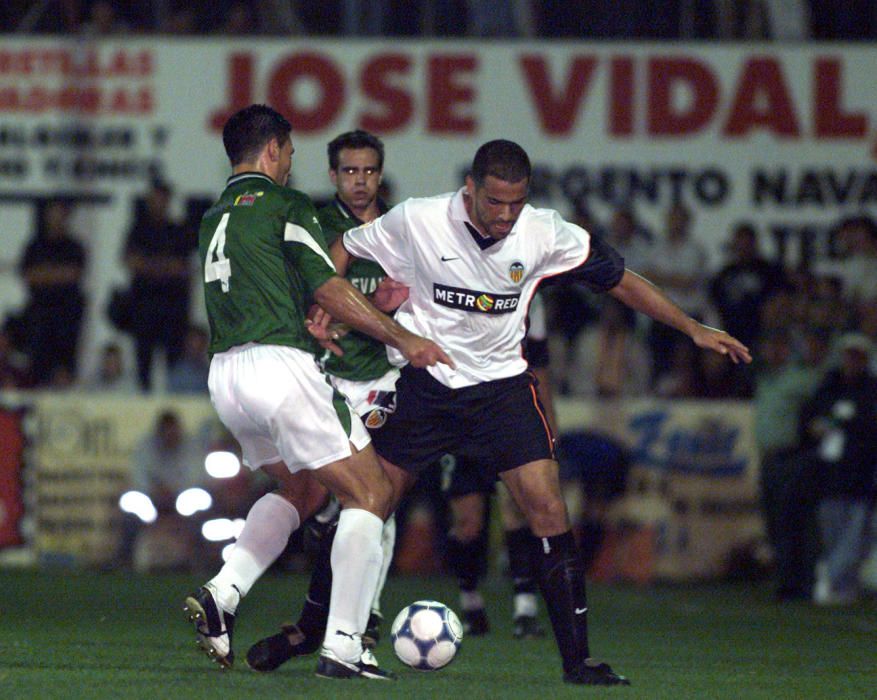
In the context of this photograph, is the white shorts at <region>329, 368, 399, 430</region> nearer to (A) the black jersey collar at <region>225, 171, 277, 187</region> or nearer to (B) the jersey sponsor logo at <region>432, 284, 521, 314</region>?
(B) the jersey sponsor logo at <region>432, 284, 521, 314</region>

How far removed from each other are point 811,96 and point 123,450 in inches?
270

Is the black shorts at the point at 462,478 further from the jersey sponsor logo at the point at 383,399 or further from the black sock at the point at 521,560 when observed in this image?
the jersey sponsor logo at the point at 383,399

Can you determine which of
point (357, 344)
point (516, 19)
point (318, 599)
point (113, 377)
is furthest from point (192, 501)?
point (516, 19)

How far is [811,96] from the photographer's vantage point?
51.4 ft

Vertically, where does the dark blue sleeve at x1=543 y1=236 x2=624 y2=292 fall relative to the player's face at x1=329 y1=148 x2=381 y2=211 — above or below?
below

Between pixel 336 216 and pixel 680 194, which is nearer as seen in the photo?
pixel 336 216

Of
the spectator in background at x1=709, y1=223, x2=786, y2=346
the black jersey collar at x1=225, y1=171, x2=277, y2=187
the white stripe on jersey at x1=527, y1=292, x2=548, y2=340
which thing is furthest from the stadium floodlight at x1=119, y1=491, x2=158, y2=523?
the spectator in background at x1=709, y1=223, x2=786, y2=346

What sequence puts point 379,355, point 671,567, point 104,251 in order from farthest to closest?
1. point 104,251
2. point 671,567
3. point 379,355

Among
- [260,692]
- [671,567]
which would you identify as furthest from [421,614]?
[671,567]

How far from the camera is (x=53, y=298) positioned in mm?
14992

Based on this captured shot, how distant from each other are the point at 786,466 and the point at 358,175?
5.87 metres

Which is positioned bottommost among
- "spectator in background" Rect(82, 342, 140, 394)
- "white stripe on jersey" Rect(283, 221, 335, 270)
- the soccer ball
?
the soccer ball

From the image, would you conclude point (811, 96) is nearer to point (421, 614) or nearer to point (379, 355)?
point (379, 355)

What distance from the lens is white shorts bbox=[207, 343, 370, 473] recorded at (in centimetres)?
655
